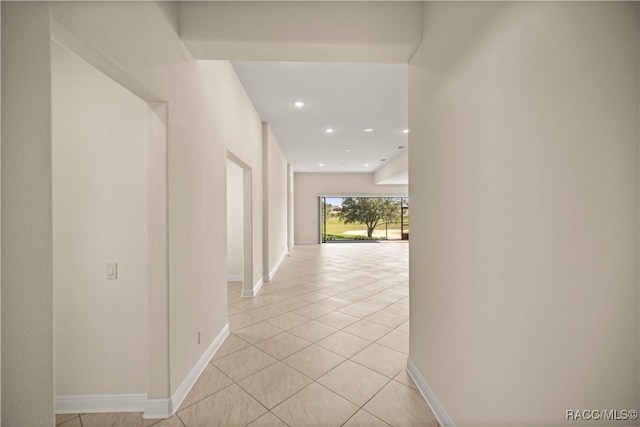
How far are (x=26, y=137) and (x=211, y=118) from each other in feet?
5.63

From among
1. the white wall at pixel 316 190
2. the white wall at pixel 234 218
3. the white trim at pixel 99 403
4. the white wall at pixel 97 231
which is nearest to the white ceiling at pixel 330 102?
the white wall at pixel 234 218

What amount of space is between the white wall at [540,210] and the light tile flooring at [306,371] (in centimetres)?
64

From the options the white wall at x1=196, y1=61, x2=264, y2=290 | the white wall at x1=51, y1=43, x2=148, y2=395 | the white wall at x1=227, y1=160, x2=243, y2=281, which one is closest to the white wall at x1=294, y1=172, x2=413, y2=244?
the white wall at x1=227, y1=160, x2=243, y2=281

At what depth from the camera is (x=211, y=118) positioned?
260 centimetres

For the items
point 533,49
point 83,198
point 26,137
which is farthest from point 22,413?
point 533,49

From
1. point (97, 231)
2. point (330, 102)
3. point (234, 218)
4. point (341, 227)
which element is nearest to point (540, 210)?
point (97, 231)

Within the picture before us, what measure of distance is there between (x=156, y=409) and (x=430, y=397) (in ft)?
6.05

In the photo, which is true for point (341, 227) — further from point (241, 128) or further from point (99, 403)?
point (99, 403)

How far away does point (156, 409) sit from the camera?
1.79 m

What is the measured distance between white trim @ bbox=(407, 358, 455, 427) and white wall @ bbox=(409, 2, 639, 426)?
97mm

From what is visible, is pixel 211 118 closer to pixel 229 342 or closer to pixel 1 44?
pixel 1 44

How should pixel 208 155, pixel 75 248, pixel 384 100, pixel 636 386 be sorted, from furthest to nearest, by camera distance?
1. pixel 384 100
2. pixel 208 155
3. pixel 75 248
4. pixel 636 386

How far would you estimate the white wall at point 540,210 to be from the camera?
0.82m

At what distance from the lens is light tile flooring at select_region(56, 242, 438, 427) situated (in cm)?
178
